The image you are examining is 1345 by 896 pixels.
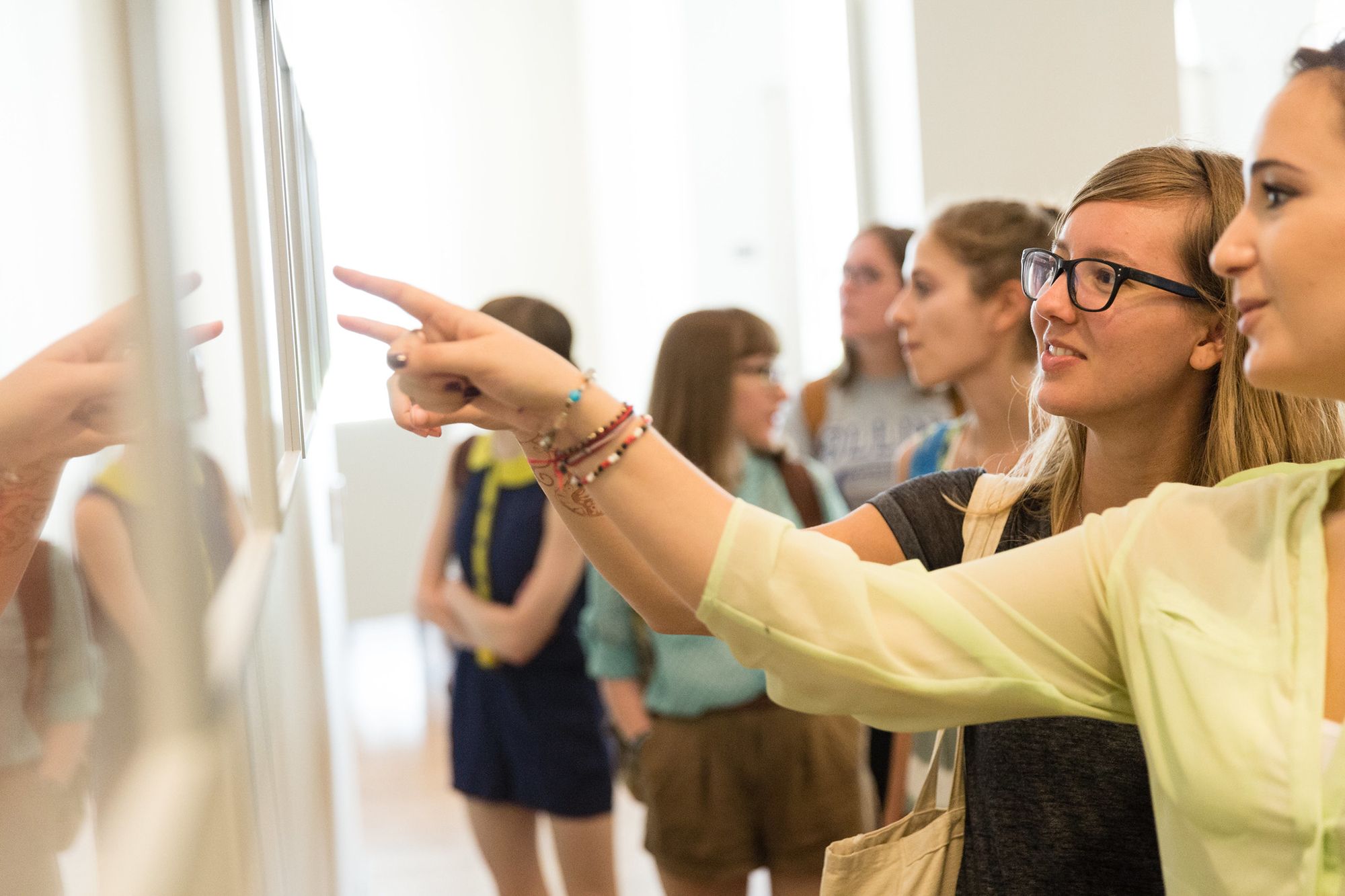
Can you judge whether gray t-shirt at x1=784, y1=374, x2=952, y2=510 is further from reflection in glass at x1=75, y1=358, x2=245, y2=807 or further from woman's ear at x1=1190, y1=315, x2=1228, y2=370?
reflection in glass at x1=75, y1=358, x2=245, y2=807

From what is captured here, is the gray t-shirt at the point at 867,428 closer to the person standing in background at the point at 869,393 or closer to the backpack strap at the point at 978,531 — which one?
the person standing in background at the point at 869,393

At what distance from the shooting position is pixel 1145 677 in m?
0.96

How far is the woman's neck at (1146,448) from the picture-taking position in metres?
1.37

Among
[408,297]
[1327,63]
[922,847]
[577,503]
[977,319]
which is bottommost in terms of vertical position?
[922,847]

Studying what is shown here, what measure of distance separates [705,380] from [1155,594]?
5.11 ft

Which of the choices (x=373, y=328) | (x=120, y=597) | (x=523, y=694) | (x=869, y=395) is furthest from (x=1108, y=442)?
(x=869, y=395)

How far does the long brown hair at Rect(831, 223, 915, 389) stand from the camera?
3.07 metres

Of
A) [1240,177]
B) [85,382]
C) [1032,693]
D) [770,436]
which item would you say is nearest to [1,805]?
[85,382]

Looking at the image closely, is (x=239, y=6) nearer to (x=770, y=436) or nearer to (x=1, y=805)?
(x=1, y=805)

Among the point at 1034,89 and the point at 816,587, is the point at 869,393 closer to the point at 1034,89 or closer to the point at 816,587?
the point at 1034,89

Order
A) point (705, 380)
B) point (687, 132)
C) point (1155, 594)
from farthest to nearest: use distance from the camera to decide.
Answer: point (687, 132) → point (705, 380) → point (1155, 594)

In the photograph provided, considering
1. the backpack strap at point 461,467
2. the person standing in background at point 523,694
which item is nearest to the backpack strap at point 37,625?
the person standing in background at point 523,694

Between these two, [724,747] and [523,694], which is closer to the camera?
[724,747]

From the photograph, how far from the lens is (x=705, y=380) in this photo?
2.47 m
